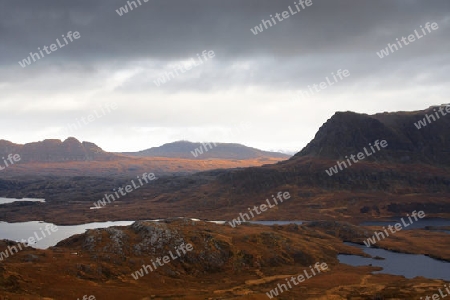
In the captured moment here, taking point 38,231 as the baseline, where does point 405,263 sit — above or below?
below

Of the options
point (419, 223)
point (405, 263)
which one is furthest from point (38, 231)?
point (419, 223)

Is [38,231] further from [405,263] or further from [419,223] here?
[419,223]

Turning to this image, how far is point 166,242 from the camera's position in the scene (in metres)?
99.4

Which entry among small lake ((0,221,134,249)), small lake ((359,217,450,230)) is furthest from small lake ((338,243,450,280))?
small lake ((0,221,134,249))

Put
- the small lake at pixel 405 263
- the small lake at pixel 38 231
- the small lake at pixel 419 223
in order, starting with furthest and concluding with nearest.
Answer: the small lake at pixel 419 223, the small lake at pixel 38 231, the small lake at pixel 405 263

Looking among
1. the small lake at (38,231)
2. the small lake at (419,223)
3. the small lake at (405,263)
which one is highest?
the small lake at (38,231)

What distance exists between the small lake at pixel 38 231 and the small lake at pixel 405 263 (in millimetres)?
98073

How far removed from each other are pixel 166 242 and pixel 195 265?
10.3 metres

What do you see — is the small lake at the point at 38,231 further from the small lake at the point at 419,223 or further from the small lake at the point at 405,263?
the small lake at the point at 419,223

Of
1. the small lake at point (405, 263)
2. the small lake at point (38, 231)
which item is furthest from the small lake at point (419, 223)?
the small lake at point (38, 231)

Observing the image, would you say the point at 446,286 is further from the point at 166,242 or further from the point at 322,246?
the point at 166,242

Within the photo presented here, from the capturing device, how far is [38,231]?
16350 cm

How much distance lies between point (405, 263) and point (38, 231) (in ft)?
460

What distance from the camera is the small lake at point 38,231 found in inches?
5566
